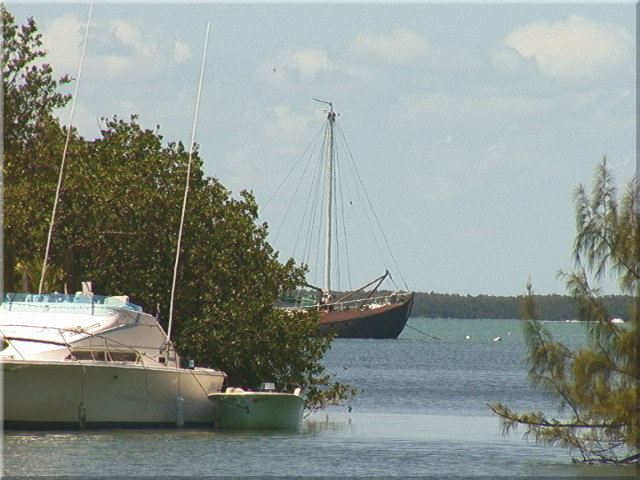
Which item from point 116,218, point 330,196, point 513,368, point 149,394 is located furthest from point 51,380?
point 330,196

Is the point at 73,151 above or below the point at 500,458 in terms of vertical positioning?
above

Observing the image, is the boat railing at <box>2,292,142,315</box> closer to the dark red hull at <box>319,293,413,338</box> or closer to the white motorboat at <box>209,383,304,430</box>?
the white motorboat at <box>209,383,304,430</box>

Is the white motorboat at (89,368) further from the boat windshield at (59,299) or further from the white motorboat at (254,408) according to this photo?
the white motorboat at (254,408)

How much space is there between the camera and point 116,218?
40.8 m

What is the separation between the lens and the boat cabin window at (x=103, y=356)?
3369 centimetres

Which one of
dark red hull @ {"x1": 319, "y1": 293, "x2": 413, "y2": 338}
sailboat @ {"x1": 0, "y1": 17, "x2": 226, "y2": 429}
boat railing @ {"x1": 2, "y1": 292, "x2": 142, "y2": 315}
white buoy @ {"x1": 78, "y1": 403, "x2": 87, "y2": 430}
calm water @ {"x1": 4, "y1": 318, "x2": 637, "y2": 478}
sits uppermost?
dark red hull @ {"x1": 319, "y1": 293, "x2": 413, "y2": 338}

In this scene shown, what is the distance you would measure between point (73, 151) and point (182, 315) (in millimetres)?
5508

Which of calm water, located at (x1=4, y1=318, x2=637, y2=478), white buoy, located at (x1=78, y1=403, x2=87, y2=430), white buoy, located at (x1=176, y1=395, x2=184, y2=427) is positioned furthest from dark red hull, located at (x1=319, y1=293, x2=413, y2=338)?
white buoy, located at (x1=78, y1=403, x2=87, y2=430)

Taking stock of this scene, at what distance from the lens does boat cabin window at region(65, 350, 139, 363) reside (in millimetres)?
33688

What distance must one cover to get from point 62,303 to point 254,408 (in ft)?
18.7

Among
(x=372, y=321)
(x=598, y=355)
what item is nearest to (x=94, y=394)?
(x=598, y=355)

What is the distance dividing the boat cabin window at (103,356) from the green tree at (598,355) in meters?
10.1

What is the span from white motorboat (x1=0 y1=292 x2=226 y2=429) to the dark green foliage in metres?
4.19

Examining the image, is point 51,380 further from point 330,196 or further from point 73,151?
point 330,196
